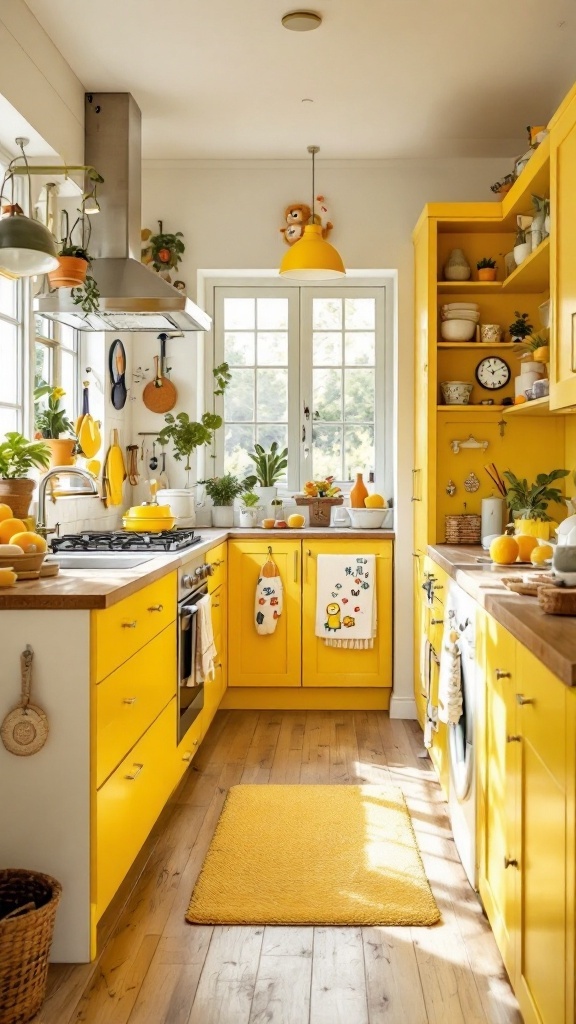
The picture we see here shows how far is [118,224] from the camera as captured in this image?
3.92 m

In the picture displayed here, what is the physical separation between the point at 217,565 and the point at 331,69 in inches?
86.2

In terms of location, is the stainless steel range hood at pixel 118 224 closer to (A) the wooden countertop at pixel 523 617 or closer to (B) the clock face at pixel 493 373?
(B) the clock face at pixel 493 373

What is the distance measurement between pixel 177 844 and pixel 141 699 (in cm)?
63

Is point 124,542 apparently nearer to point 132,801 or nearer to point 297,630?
point 132,801

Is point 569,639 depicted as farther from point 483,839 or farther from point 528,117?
point 528,117

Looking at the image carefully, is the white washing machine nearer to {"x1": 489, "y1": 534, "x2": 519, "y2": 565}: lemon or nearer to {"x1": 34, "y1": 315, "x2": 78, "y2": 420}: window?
{"x1": 489, "y1": 534, "x2": 519, "y2": 565}: lemon

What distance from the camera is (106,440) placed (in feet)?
14.6

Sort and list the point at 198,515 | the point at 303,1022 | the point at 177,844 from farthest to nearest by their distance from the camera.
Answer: the point at 198,515, the point at 177,844, the point at 303,1022

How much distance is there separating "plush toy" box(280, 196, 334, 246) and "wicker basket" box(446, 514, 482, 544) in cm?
170

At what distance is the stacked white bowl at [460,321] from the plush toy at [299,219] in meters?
0.93

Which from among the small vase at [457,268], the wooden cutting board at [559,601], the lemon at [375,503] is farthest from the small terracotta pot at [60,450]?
the wooden cutting board at [559,601]

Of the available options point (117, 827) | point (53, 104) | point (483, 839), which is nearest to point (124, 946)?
point (117, 827)

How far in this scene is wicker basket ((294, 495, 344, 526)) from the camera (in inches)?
192

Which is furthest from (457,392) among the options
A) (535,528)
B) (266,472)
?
(266,472)
